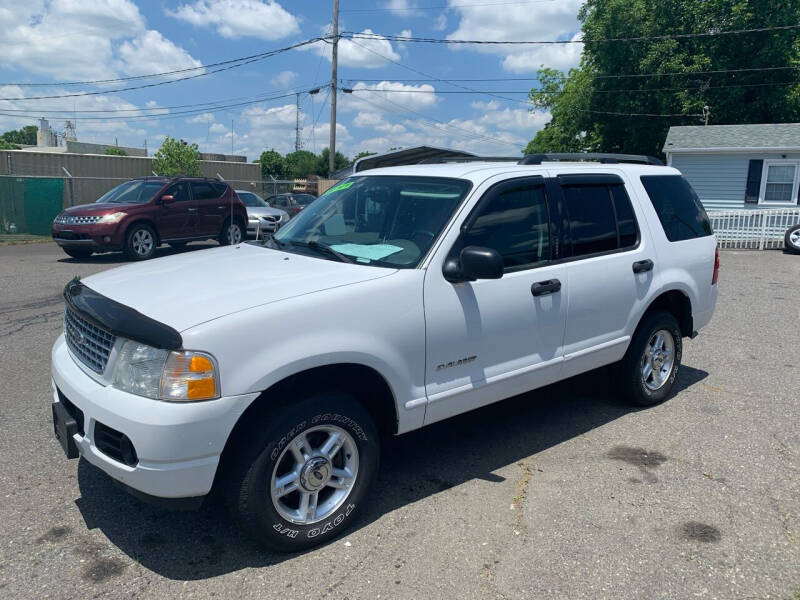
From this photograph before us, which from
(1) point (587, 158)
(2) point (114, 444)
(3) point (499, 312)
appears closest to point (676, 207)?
(1) point (587, 158)

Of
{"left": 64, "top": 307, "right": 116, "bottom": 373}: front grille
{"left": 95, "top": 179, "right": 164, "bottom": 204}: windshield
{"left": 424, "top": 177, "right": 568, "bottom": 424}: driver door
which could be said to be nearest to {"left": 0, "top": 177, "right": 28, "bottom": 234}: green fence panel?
{"left": 95, "top": 179, "right": 164, "bottom": 204}: windshield

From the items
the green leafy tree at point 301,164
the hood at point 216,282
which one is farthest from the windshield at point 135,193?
the green leafy tree at point 301,164

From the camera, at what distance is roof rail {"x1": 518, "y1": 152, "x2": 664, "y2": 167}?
15.2ft

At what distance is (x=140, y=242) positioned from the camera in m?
13.5

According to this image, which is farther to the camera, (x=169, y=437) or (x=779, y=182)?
(x=779, y=182)

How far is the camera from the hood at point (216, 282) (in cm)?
311

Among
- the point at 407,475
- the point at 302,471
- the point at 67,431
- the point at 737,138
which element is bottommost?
the point at 407,475

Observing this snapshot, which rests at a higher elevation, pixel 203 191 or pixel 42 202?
pixel 203 191

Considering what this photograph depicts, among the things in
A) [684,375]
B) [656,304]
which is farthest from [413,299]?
[684,375]

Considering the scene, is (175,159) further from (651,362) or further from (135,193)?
(651,362)

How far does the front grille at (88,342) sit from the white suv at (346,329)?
0.02 meters

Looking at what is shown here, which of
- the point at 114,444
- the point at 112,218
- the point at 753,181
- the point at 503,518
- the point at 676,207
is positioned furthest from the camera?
the point at 753,181

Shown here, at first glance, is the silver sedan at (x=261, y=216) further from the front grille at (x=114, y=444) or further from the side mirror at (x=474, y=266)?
the front grille at (x=114, y=444)

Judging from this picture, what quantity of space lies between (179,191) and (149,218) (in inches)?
44.1
